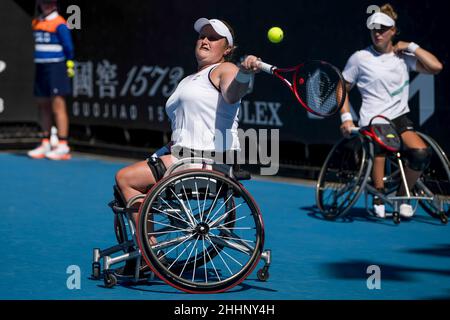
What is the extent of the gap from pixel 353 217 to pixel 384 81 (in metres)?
1.01

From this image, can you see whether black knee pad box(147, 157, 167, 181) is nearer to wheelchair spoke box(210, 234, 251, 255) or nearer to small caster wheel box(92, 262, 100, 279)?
wheelchair spoke box(210, 234, 251, 255)

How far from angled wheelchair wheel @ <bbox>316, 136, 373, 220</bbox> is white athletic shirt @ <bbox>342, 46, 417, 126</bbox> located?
265mm

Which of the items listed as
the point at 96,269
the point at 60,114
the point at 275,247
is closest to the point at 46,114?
the point at 60,114

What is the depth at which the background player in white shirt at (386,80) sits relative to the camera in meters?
7.79

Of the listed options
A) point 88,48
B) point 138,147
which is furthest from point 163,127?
point 88,48

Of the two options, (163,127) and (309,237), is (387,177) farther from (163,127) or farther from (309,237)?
(163,127)

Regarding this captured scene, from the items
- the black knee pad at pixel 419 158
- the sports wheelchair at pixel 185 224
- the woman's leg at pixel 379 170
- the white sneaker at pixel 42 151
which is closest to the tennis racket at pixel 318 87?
the sports wheelchair at pixel 185 224

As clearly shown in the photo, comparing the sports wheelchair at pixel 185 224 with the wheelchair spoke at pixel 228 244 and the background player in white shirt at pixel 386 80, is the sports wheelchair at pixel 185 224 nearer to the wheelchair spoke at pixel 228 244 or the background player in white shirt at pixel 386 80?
the wheelchair spoke at pixel 228 244

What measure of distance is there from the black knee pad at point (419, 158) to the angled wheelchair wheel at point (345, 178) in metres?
0.30

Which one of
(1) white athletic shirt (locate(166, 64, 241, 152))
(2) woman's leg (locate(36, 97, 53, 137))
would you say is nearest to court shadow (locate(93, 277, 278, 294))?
(1) white athletic shirt (locate(166, 64, 241, 152))

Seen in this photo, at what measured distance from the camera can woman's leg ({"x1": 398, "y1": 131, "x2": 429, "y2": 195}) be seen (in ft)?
25.1

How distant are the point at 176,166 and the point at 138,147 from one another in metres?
6.26

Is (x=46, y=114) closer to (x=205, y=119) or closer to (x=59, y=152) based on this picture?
(x=59, y=152)
